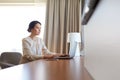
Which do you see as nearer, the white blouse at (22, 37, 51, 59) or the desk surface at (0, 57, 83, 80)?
the desk surface at (0, 57, 83, 80)

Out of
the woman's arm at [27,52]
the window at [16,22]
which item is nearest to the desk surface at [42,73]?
the woman's arm at [27,52]

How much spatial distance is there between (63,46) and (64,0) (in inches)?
40.0

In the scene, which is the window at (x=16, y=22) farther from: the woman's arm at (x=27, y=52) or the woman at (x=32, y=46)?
the woman's arm at (x=27, y=52)

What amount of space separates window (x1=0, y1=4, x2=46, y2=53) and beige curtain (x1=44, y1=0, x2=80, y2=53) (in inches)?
8.6

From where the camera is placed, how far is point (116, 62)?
421mm

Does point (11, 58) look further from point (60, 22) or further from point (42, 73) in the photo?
point (42, 73)

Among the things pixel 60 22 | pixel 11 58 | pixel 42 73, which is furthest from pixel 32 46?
pixel 42 73

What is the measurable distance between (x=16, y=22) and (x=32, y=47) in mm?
1837

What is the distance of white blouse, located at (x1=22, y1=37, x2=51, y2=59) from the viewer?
2893 millimetres

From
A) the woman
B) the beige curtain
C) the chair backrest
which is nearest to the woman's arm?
the woman

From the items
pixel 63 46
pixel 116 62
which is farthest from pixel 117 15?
pixel 63 46

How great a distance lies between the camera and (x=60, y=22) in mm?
4539

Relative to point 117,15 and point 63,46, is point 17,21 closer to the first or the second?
point 63,46

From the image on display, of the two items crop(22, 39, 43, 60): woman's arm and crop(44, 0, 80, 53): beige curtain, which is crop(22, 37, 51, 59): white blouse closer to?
crop(22, 39, 43, 60): woman's arm
